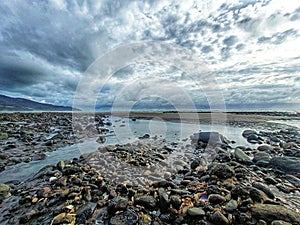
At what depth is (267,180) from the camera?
5102 mm

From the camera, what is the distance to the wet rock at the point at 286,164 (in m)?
5.77

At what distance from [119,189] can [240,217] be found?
301 centimetres

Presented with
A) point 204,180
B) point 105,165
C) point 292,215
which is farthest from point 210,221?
point 105,165

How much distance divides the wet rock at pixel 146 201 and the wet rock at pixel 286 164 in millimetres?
5461

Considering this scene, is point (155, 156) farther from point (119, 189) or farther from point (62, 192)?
point (62, 192)

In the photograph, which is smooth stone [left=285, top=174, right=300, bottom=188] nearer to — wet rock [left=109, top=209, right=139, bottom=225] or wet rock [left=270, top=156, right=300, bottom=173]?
wet rock [left=270, top=156, right=300, bottom=173]

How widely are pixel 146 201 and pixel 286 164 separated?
5888 mm

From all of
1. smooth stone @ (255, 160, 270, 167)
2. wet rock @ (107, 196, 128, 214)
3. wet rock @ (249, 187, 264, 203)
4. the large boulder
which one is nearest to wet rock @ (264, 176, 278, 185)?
smooth stone @ (255, 160, 270, 167)

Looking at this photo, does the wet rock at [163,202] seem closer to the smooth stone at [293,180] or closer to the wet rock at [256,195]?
the wet rock at [256,195]

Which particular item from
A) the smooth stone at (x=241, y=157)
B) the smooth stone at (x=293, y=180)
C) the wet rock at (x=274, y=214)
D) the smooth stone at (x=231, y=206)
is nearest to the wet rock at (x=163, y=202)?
the smooth stone at (x=231, y=206)

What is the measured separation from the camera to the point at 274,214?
3051 millimetres

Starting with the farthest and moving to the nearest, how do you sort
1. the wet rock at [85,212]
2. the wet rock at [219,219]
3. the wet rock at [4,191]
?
the wet rock at [4,191] < the wet rock at [85,212] < the wet rock at [219,219]

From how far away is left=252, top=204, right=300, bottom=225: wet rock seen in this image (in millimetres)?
2935

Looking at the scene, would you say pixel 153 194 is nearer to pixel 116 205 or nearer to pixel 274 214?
pixel 116 205
